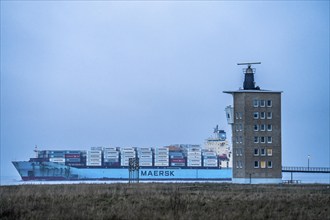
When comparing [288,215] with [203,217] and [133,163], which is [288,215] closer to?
[203,217]

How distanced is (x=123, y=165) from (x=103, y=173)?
Result: 6.07 metres

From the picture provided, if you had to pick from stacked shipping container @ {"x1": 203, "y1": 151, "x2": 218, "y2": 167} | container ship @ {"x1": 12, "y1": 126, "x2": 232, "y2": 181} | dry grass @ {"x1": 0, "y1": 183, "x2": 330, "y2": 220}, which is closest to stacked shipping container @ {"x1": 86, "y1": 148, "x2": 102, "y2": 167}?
container ship @ {"x1": 12, "y1": 126, "x2": 232, "y2": 181}

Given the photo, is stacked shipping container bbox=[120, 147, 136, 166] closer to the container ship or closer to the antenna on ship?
the container ship

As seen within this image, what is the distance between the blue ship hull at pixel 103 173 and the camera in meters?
167

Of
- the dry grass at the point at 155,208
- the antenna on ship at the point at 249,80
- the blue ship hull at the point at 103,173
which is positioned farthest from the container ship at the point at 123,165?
the dry grass at the point at 155,208

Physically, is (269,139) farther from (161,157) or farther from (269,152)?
(161,157)

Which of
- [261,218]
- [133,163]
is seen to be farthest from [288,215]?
[133,163]

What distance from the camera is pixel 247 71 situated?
9812 cm

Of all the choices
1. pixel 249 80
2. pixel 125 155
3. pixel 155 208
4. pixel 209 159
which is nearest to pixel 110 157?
pixel 125 155

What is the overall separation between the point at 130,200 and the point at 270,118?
2315 inches

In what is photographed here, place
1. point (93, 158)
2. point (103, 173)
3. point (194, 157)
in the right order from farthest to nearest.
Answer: point (194, 157), point (93, 158), point (103, 173)

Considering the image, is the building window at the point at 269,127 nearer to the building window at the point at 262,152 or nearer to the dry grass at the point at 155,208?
the building window at the point at 262,152

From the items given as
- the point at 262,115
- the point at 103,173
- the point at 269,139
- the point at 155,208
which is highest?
the point at 262,115

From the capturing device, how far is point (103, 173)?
553 feet
